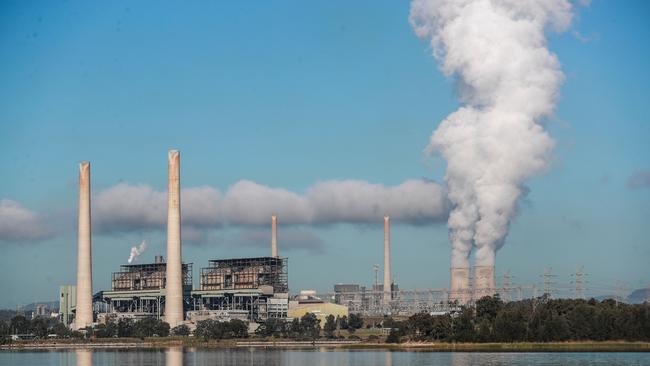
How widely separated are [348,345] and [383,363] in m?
34.4

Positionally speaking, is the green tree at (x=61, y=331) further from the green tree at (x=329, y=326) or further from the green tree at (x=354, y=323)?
the green tree at (x=354, y=323)

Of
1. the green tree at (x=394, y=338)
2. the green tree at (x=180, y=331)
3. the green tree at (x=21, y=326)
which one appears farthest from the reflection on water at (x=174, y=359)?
the green tree at (x=21, y=326)

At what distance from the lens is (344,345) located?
107688 mm

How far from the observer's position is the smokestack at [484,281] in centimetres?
11944

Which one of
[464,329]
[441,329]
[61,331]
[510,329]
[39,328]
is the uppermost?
A: [510,329]

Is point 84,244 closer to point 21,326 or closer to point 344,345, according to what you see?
point 21,326

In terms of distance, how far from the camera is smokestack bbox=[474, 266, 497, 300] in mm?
119438

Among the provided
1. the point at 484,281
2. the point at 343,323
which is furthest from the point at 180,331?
the point at 484,281

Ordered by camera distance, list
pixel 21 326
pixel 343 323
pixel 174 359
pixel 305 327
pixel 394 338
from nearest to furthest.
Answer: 1. pixel 174 359
2. pixel 394 338
3. pixel 305 327
4. pixel 343 323
5. pixel 21 326

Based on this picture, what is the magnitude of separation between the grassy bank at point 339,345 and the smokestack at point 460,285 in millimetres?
18347

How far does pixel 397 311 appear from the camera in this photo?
16300 cm

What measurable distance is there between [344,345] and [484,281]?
24.7m

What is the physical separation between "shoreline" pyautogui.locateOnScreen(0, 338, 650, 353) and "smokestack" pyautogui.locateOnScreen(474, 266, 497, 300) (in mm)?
18937

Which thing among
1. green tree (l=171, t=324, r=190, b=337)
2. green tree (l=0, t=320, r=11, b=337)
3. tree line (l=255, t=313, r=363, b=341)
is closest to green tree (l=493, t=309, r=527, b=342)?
tree line (l=255, t=313, r=363, b=341)
